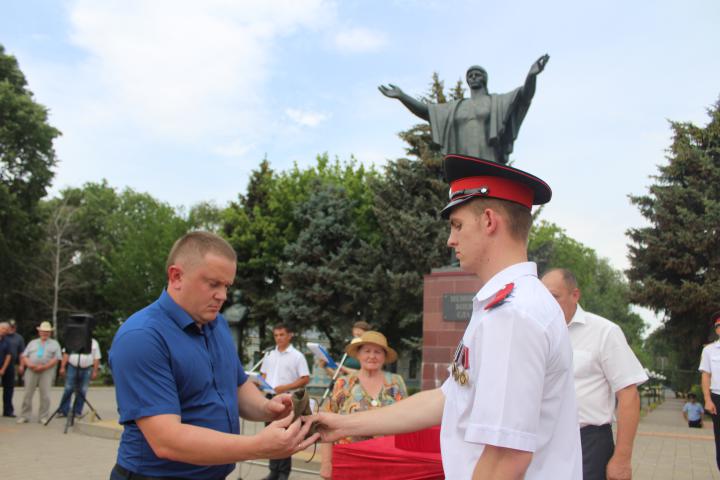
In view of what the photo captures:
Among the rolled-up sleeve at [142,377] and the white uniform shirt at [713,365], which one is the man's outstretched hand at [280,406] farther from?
the white uniform shirt at [713,365]

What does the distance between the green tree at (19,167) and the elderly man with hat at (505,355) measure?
97.5 ft

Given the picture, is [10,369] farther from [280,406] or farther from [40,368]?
[280,406]

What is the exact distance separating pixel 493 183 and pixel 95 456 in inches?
370

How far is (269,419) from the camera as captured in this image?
2984 millimetres

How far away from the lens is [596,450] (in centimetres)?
404

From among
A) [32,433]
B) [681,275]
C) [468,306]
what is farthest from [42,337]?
[681,275]

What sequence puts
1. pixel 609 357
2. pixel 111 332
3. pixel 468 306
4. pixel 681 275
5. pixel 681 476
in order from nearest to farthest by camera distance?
1. pixel 609 357
2. pixel 681 476
3. pixel 468 306
4. pixel 681 275
5. pixel 111 332

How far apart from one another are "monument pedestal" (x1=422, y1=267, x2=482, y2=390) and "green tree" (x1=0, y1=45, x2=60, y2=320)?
2262cm

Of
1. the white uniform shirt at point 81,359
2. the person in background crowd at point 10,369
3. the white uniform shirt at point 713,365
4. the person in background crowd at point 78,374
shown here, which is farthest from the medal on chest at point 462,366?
the person in background crowd at point 10,369

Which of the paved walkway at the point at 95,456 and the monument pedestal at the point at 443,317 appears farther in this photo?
the monument pedestal at the point at 443,317

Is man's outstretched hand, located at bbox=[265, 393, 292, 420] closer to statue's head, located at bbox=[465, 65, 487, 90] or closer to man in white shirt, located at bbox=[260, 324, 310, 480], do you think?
man in white shirt, located at bbox=[260, 324, 310, 480]

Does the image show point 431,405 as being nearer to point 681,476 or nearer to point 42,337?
point 681,476

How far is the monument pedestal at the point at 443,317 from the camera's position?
11.7 metres

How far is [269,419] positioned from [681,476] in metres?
8.60
